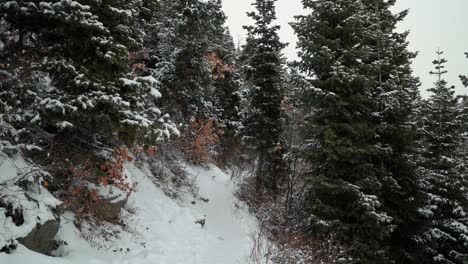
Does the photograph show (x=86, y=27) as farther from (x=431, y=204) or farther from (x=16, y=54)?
(x=431, y=204)

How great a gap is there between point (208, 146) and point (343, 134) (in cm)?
1241

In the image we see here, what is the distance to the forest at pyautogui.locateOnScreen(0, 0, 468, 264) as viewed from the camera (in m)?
6.68

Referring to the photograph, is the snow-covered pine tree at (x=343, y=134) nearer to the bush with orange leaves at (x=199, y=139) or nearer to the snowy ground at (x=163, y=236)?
the snowy ground at (x=163, y=236)

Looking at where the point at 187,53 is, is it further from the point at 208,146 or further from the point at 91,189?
the point at 91,189

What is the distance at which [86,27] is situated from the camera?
7.02 meters

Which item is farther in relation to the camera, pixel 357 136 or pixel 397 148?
pixel 397 148

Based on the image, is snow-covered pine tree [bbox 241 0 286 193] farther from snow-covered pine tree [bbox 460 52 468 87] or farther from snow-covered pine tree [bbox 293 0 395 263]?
snow-covered pine tree [bbox 460 52 468 87]

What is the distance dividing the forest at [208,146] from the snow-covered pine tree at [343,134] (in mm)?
58

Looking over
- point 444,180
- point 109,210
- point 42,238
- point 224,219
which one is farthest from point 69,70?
point 444,180

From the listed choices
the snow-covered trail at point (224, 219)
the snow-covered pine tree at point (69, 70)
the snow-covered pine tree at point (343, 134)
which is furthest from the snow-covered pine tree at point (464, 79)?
the snow-covered pine tree at point (69, 70)

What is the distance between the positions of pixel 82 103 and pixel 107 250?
305 cm

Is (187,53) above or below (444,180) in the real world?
above

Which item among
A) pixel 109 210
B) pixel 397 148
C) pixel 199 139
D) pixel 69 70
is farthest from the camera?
pixel 199 139

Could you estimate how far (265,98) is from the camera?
56.0ft
